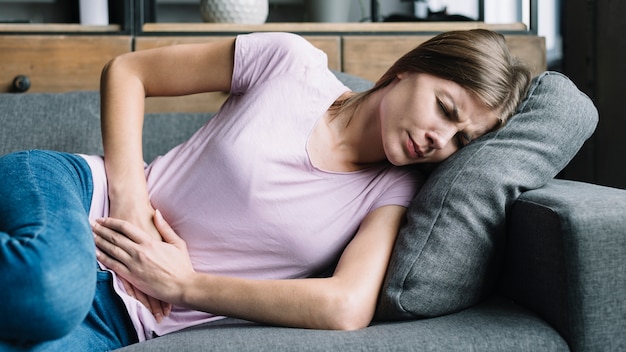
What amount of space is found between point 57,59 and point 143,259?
3.66ft

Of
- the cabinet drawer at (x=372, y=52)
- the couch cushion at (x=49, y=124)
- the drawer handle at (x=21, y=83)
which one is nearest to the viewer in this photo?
the couch cushion at (x=49, y=124)

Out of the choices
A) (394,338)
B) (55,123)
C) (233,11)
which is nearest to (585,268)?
(394,338)

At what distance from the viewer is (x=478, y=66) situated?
4.02ft

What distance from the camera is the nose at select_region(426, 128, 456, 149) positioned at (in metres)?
1.23

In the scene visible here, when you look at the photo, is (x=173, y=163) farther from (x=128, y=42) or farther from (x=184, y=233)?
(x=128, y=42)

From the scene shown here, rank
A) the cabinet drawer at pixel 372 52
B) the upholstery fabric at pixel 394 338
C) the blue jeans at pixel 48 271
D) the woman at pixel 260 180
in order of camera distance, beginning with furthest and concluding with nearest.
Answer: the cabinet drawer at pixel 372 52, the woman at pixel 260 180, the upholstery fabric at pixel 394 338, the blue jeans at pixel 48 271

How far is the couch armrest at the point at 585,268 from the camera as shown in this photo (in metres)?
1.01

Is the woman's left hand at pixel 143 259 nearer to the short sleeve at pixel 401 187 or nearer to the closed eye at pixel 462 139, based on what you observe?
the short sleeve at pixel 401 187

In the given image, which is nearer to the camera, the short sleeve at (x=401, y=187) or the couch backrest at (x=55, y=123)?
the short sleeve at (x=401, y=187)

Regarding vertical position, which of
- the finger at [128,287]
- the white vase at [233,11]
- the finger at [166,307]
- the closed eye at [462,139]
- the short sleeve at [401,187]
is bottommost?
the finger at [166,307]

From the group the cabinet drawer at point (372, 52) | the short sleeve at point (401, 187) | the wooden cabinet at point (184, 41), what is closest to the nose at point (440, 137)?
the short sleeve at point (401, 187)

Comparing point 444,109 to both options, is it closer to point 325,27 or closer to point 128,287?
point 128,287

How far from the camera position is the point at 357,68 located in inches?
86.2

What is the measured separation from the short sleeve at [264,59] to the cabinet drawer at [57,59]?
0.84 metres
